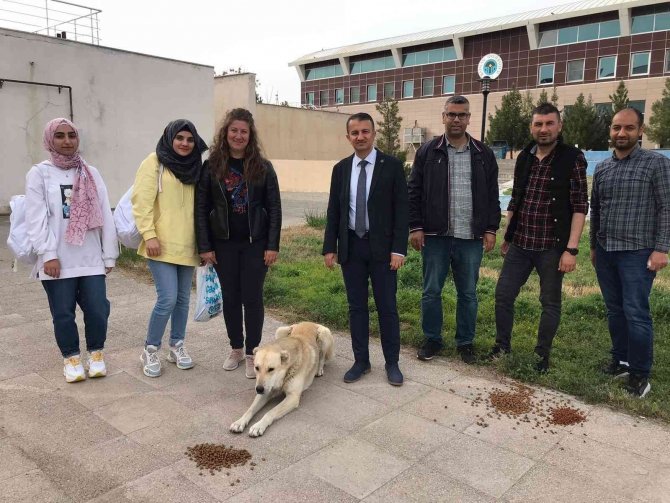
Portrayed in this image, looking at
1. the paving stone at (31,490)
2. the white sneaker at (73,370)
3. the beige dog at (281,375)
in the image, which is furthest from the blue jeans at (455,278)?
the paving stone at (31,490)

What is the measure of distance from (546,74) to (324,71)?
2457 centimetres

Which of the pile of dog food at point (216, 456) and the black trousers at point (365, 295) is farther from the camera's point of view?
the black trousers at point (365, 295)

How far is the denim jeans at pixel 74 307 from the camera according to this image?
Result: 12.8 ft

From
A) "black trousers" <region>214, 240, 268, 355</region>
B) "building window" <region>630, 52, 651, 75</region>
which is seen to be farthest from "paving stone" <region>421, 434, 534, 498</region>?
"building window" <region>630, 52, 651, 75</region>

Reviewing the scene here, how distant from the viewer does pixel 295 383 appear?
143 inches

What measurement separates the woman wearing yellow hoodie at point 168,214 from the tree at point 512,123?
138 feet

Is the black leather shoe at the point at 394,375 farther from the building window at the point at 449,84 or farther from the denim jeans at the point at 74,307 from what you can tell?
the building window at the point at 449,84

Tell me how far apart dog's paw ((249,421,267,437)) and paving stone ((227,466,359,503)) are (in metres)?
0.42

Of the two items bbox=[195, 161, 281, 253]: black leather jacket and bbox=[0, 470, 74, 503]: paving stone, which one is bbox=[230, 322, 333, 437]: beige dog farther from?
bbox=[0, 470, 74, 503]: paving stone

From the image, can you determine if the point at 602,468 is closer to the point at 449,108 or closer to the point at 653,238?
the point at 653,238

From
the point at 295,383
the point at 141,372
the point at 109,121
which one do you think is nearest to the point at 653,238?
the point at 295,383

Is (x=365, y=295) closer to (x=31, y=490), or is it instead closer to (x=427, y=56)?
(x=31, y=490)

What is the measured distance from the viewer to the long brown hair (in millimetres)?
3914

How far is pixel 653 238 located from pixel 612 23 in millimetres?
47911
